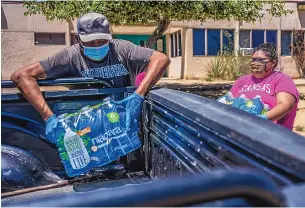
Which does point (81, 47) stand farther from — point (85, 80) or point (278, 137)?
point (278, 137)

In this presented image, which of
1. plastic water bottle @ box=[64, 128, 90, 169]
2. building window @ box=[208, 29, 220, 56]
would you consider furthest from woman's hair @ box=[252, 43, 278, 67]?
building window @ box=[208, 29, 220, 56]

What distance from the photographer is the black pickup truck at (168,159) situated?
84 centimetres

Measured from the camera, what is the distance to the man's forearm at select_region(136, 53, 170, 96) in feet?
9.68

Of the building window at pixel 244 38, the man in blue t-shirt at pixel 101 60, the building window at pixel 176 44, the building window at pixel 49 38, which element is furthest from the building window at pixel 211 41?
the man in blue t-shirt at pixel 101 60

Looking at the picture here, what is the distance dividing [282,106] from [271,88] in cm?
21

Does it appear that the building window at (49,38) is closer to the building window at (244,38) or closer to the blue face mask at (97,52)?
the building window at (244,38)

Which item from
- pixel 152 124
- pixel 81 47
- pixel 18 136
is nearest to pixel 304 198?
pixel 152 124

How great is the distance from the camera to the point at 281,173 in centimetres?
124

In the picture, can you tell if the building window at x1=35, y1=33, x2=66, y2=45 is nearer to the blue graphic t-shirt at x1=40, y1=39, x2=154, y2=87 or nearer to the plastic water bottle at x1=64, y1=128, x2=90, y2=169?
the blue graphic t-shirt at x1=40, y1=39, x2=154, y2=87

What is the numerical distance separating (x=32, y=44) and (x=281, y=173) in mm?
18974

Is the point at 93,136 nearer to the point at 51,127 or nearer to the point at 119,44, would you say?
the point at 51,127

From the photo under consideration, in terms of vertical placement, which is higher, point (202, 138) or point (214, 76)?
point (202, 138)

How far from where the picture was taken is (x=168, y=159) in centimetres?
243

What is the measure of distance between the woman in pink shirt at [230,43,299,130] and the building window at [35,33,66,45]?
16789mm
